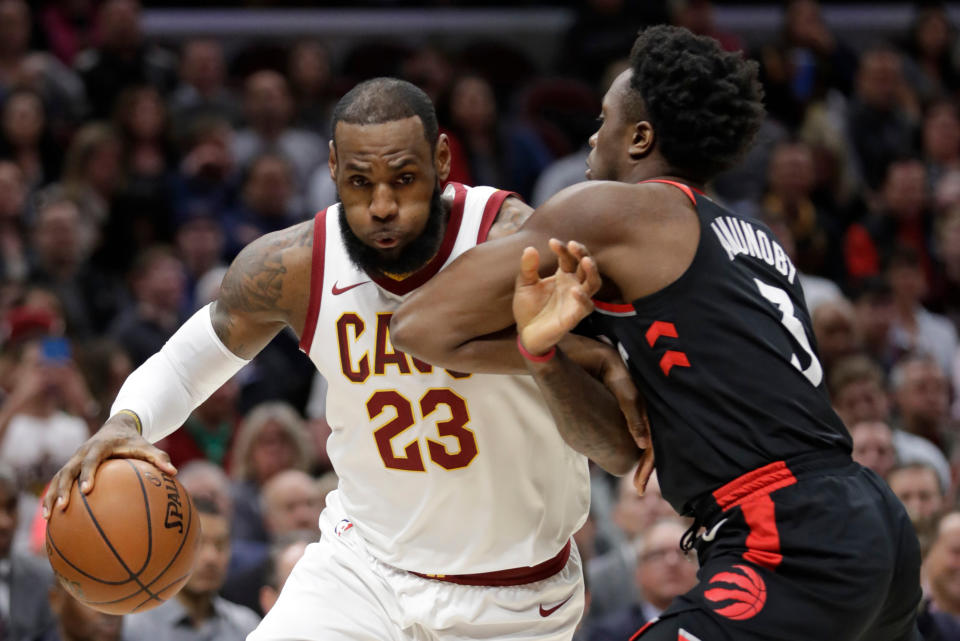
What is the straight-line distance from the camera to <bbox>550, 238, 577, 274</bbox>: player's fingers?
137 inches

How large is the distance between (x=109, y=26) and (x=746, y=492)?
26.6 feet

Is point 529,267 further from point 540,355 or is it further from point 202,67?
point 202,67

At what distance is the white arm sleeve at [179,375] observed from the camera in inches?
170

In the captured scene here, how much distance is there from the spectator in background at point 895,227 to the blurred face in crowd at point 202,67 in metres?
5.18

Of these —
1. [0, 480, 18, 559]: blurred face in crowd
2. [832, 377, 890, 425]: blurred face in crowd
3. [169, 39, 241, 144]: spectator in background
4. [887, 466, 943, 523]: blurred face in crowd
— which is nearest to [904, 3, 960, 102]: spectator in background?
[832, 377, 890, 425]: blurred face in crowd

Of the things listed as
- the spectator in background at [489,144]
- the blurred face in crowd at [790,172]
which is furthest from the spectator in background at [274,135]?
the blurred face in crowd at [790,172]

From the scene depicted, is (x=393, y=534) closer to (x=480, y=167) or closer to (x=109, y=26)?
(x=480, y=167)

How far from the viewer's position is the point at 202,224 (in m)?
9.16

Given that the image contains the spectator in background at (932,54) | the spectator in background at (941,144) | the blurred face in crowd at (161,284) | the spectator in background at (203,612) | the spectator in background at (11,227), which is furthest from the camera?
the spectator in background at (932,54)

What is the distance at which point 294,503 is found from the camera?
23.4 ft

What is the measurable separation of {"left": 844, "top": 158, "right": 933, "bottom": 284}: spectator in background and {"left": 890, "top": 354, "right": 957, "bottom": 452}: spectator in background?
1.81m

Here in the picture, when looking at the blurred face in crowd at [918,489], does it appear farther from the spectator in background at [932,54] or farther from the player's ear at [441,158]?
the spectator in background at [932,54]

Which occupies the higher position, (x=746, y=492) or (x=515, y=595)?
(x=746, y=492)

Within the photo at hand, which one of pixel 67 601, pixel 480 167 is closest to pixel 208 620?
pixel 67 601
